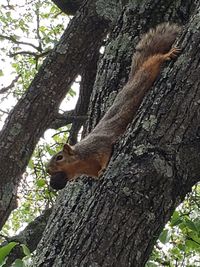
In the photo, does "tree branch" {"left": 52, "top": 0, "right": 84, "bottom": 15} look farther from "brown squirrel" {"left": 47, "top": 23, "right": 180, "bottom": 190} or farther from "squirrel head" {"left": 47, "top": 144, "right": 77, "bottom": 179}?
"squirrel head" {"left": 47, "top": 144, "right": 77, "bottom": 179}

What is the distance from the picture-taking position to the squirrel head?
2979 millimetres

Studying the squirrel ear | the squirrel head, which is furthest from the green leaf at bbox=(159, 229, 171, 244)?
the squirrel ear

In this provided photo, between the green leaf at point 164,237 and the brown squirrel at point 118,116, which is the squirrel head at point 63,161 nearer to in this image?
the brown squirrel at point 118,116

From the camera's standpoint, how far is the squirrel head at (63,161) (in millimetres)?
2979

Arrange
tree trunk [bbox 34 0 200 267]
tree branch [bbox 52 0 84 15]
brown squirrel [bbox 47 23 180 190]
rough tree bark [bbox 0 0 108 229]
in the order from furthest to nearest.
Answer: tree branch [bbox 52 0 84 15] < rough tree bark [bbox 0 0 108 229] < brown squirrel [bbox 47 23 180 190] < tree trunk [bbox 34 0 200 267]

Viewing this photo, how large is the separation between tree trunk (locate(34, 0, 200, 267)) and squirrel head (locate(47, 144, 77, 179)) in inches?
37.0

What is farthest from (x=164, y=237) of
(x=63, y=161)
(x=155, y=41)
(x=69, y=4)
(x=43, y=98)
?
(x=69, y=4)

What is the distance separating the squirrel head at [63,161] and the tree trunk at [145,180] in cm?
94

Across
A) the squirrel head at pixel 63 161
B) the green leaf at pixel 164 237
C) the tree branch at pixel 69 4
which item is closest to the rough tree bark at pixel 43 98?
the squirrel head at pixel 63 161

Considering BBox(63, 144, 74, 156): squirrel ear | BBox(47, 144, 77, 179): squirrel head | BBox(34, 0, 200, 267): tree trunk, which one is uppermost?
BBox(63, 144, 74, 156): squirrel ear

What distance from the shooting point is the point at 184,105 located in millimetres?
1769

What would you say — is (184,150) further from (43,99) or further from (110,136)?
(43,99)

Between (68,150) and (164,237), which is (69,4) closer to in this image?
(68,150)

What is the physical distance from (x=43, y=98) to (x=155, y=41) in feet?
3.13
